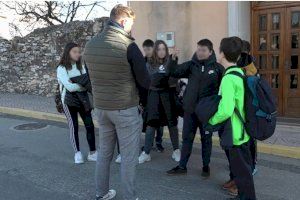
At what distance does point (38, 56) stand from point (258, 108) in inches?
461

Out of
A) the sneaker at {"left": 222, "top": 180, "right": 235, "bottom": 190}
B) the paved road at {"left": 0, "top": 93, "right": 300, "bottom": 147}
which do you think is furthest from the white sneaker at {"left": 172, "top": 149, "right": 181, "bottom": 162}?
the paved road at {"left": 0, "top": 93, "right": 300, "bottom": 147}

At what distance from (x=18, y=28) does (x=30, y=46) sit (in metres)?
7.35

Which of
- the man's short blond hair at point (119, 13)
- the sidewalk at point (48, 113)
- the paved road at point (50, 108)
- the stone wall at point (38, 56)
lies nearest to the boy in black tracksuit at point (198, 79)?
the man's short blond hair at point (119, 13)

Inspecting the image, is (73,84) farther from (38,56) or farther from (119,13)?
(38,56)

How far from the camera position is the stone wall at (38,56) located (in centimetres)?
1395

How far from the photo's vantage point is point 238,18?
27.3ft

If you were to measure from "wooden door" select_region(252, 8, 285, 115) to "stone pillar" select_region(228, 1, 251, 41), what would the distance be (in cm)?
22

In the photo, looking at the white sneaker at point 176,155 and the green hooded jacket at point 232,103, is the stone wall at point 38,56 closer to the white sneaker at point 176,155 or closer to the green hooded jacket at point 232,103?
the white sneaker at point 176,155

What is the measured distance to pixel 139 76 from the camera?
374 cm

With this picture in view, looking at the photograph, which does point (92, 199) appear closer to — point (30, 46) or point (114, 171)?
point (114, 171)

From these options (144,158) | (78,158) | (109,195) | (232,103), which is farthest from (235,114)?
(78,158)

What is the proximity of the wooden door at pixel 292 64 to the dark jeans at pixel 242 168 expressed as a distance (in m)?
4.84

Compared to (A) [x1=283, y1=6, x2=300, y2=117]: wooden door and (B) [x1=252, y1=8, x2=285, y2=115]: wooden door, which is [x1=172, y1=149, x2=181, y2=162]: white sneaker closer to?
(B) [x1=252, y1=8, x2=285, y2=115]: wooden door

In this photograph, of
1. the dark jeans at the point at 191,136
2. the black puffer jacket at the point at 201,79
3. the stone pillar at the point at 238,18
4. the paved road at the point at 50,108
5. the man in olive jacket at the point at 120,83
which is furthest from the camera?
the stone pillar at the point at 238,18
